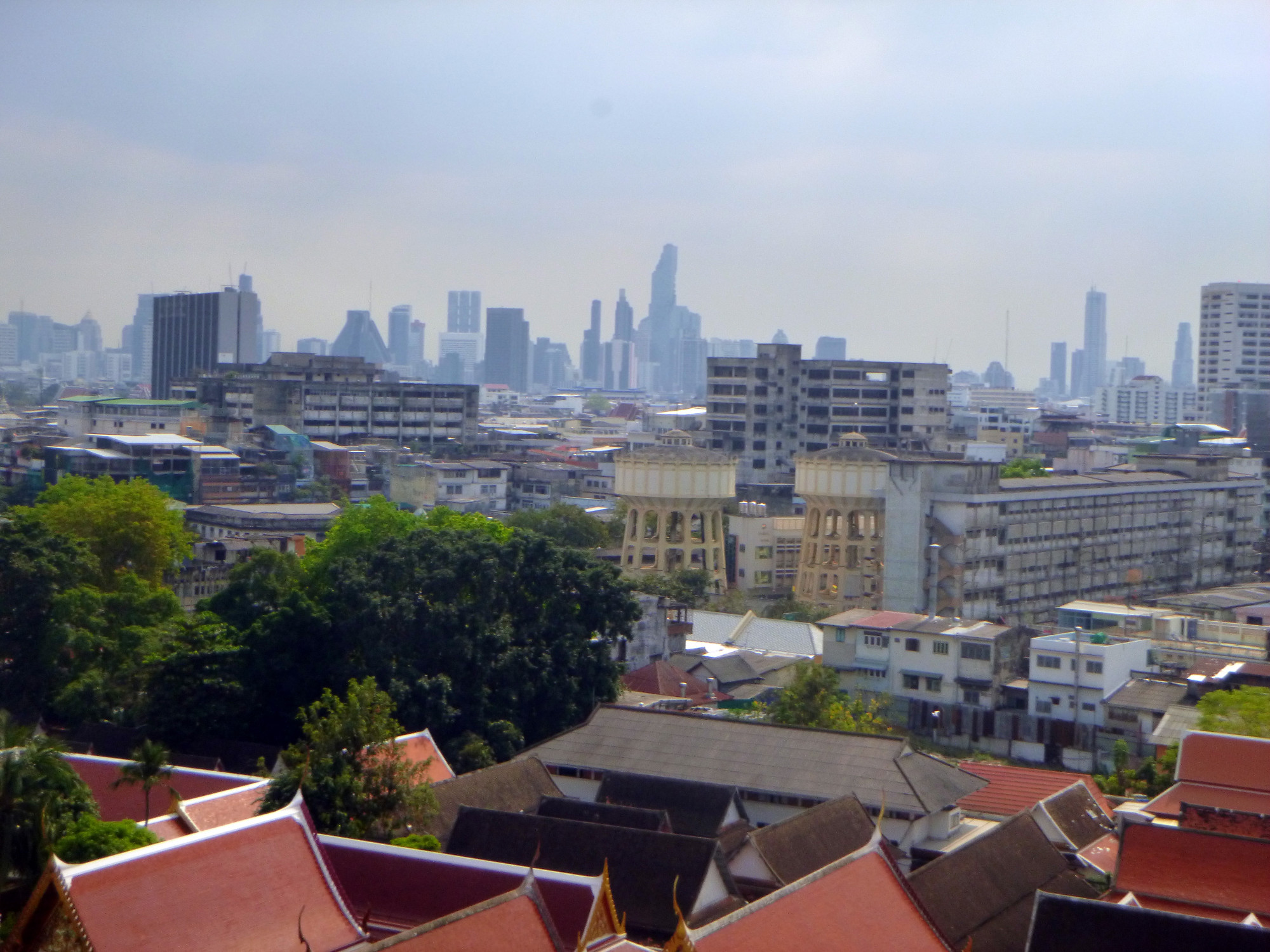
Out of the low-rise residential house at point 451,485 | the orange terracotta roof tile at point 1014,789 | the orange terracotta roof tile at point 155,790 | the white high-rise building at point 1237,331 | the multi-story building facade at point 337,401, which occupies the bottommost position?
the orange terracotta roof tile at point 1014,789

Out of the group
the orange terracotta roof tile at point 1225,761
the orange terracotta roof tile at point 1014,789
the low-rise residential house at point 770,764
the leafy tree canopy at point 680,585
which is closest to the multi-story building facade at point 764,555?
the leafy tree canopy at point 680,585

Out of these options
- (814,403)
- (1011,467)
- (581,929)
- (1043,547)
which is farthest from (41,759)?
(814,403)

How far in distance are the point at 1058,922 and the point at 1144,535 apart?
40.7 m

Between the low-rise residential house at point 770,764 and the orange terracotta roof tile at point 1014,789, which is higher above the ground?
the low-rise residential house at point 770,764

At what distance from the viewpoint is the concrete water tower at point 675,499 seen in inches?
2071

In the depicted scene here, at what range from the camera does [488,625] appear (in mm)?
30078

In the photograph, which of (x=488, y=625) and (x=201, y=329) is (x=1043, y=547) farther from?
(x=201, y=329)

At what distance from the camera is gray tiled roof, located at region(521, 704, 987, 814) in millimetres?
24688

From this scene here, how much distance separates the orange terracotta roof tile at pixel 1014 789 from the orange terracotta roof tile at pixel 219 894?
13.0 m

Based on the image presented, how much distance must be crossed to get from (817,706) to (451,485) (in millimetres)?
46928

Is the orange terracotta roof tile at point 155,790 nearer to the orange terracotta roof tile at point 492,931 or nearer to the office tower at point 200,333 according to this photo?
the orange terracotta roof tile at point 492,931

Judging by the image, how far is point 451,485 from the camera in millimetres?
75938

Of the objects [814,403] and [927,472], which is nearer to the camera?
[927,472]

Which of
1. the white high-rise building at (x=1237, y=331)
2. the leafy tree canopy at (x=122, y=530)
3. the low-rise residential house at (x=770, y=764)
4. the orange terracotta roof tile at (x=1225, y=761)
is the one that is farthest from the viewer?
the white high-rise building at (x=1237, y=331)
